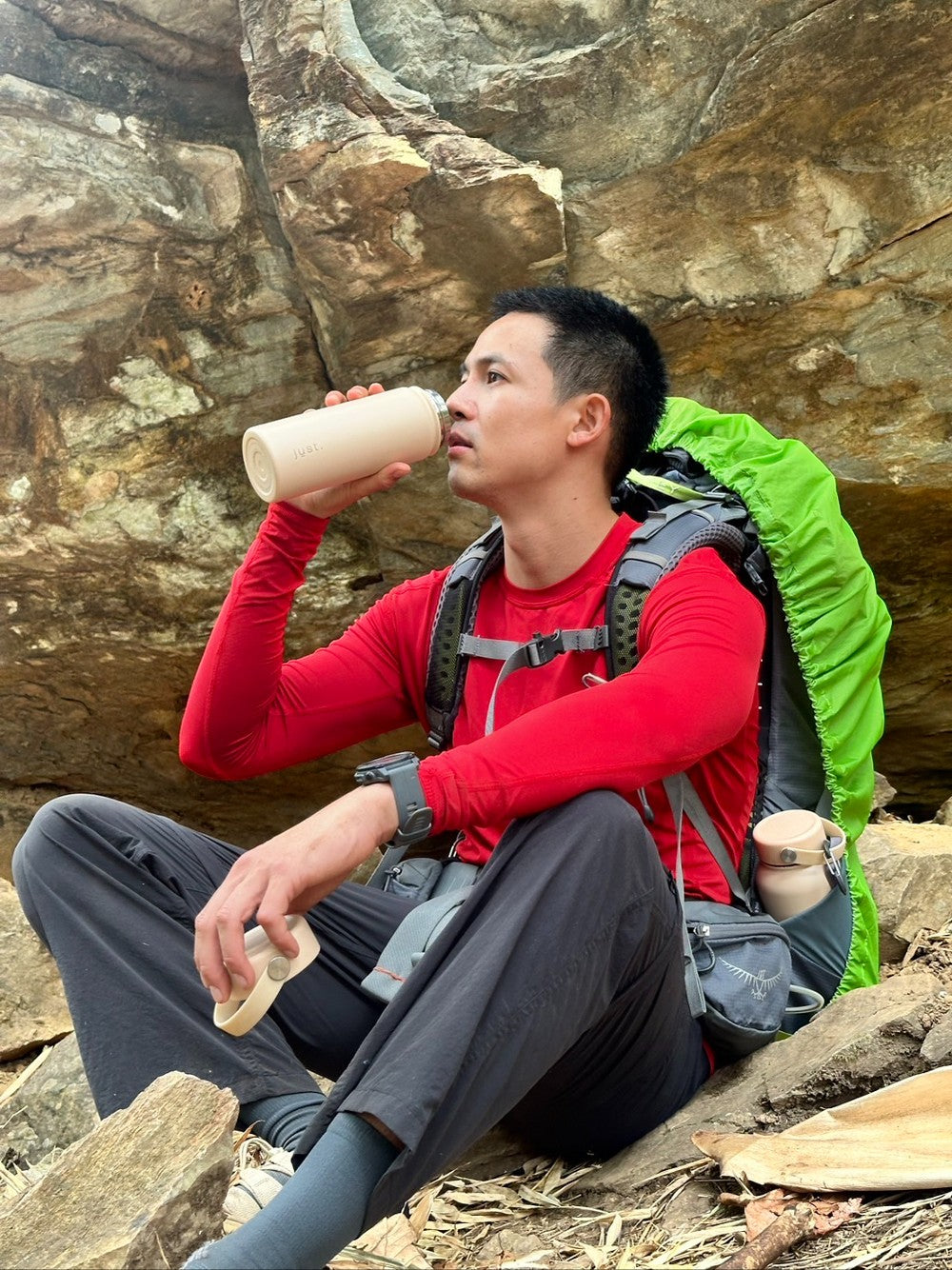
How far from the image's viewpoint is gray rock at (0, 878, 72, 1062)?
467cm

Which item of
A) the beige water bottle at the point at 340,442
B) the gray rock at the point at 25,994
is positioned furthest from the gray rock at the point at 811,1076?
the gray rock at the point at 25,994

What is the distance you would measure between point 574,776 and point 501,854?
0.68 ft

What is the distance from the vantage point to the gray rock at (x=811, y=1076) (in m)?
2.73

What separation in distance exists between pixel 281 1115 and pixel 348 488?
58.8 inches

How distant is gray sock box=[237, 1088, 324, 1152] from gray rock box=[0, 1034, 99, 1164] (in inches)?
56.3

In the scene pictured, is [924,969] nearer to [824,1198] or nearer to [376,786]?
[824,1198]

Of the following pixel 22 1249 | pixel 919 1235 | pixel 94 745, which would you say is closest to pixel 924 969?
pixel 919 1235

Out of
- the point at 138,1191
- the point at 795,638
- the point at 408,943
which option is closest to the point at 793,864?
the point at 795,638

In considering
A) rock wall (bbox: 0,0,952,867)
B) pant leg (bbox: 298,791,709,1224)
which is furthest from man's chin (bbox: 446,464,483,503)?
rock wall (bbox: 0,0,952,867)

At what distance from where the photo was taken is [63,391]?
16.6 feet

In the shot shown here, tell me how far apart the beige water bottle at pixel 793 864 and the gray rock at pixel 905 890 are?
108 centimetres

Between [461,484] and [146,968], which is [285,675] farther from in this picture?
[146,968]

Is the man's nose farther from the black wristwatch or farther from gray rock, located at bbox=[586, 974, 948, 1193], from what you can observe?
gray rock, located at bbox=[586, 974, 948, 1193]

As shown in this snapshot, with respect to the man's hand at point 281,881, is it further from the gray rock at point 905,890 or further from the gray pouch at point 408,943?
the gray rock at point 905,890
